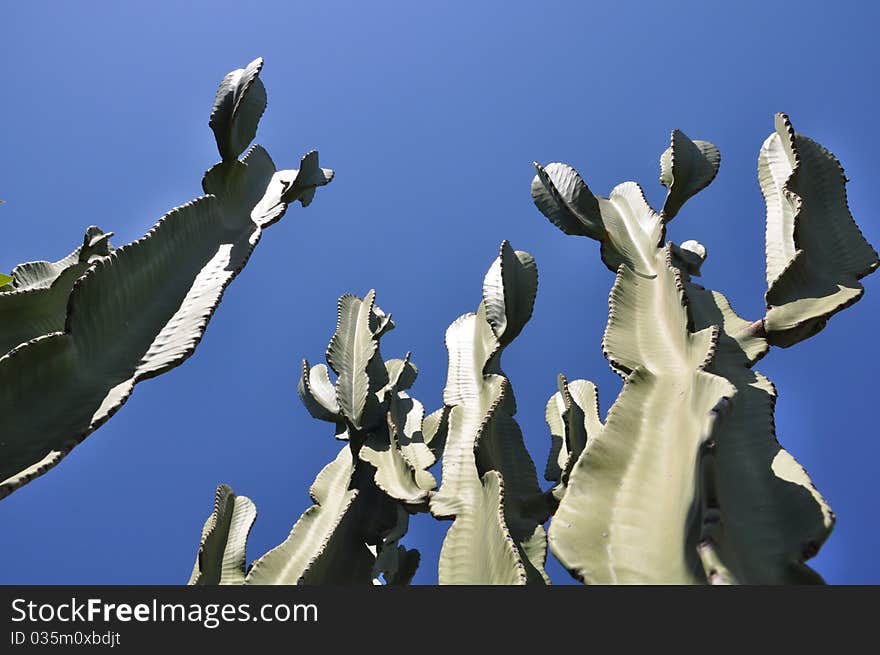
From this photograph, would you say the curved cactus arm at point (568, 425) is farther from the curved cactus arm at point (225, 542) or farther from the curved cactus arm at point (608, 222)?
the curved cactus arm at point (225, 542)

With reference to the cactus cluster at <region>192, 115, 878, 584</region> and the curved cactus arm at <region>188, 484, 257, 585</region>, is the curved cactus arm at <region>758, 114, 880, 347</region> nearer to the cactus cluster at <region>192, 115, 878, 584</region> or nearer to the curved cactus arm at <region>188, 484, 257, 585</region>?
the cactus cluster at <region>192, 115, 878, 584</region>

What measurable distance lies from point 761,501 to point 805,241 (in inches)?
31.6

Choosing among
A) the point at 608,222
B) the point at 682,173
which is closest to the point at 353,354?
the point at 608,222

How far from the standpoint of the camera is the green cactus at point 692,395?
3.04 ft

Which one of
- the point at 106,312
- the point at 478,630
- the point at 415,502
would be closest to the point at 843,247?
the point at 415,502

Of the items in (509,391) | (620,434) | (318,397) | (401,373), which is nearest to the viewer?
(620,434)

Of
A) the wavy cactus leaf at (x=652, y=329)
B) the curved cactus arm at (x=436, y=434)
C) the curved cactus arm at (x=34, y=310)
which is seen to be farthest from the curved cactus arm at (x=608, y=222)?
the curved cactus arm at (x=34, y=310)

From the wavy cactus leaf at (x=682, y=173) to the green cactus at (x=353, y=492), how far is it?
89 centimetres

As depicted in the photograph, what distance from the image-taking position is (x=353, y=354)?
204 cm

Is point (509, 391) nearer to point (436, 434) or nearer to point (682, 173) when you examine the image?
point (436, 434)

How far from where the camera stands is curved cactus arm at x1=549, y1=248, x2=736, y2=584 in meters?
0.93

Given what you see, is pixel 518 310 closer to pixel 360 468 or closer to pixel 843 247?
pixel 360 468

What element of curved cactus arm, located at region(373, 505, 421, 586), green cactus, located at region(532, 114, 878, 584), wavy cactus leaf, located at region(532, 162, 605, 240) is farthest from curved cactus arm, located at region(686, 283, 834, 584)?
curved cactus arm, located at region(373, 505, 421, 586)

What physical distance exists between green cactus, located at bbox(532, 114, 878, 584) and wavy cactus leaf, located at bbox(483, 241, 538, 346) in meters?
0.19
